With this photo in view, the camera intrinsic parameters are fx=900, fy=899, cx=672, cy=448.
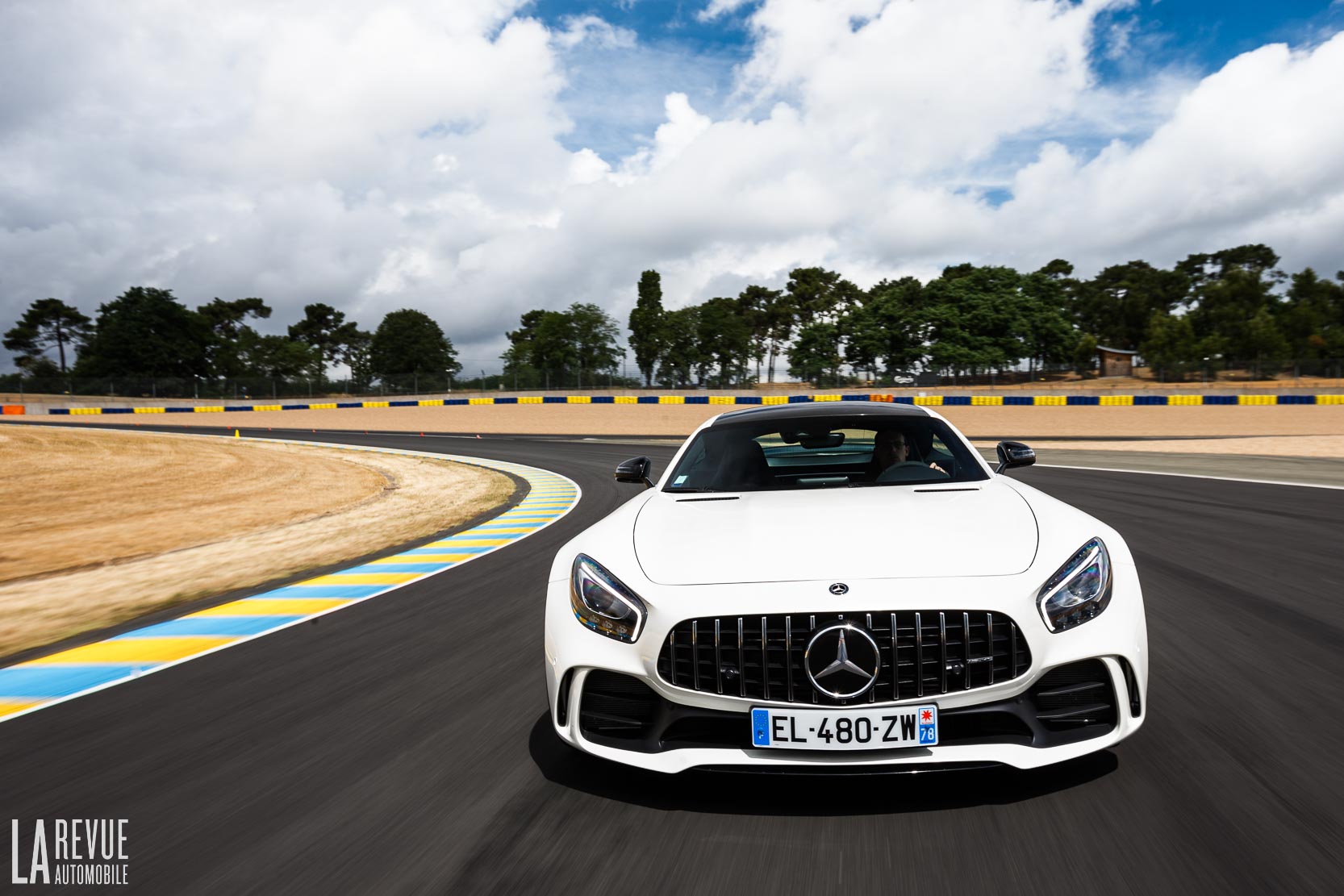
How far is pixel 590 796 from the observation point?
2.96 metres

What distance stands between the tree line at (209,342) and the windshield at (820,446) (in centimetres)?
7834

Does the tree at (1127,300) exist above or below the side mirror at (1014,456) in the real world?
above

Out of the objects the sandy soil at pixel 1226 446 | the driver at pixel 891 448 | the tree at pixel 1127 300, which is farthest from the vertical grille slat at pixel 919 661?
the tree at pixel 1127 300

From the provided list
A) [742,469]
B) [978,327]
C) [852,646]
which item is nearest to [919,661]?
[852,646]

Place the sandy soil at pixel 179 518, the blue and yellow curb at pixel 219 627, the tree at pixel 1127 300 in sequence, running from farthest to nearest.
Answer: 1. the tree at pixel 1127 300
2. the sandy soil at pixel 179 518
3. the blue and yellow curb at pixel 219 627

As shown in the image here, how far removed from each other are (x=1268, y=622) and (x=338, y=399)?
56.4 meters

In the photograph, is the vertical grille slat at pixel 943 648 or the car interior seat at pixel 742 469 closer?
the vertical grille slat at pixel 943 648

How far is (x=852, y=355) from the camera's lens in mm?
85062

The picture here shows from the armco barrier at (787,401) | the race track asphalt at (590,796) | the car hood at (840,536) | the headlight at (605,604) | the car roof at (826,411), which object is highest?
the car roof at (826,411)

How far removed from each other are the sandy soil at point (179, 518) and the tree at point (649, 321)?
8191cm

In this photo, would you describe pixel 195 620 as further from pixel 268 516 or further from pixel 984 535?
pixel 268 516

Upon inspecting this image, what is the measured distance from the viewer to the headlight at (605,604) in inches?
113

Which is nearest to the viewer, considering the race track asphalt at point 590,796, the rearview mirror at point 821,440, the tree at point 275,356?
the race track asphalt at point 590,796

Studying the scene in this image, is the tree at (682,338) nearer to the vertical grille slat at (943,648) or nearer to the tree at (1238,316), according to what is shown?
the tree at (1238,316)
